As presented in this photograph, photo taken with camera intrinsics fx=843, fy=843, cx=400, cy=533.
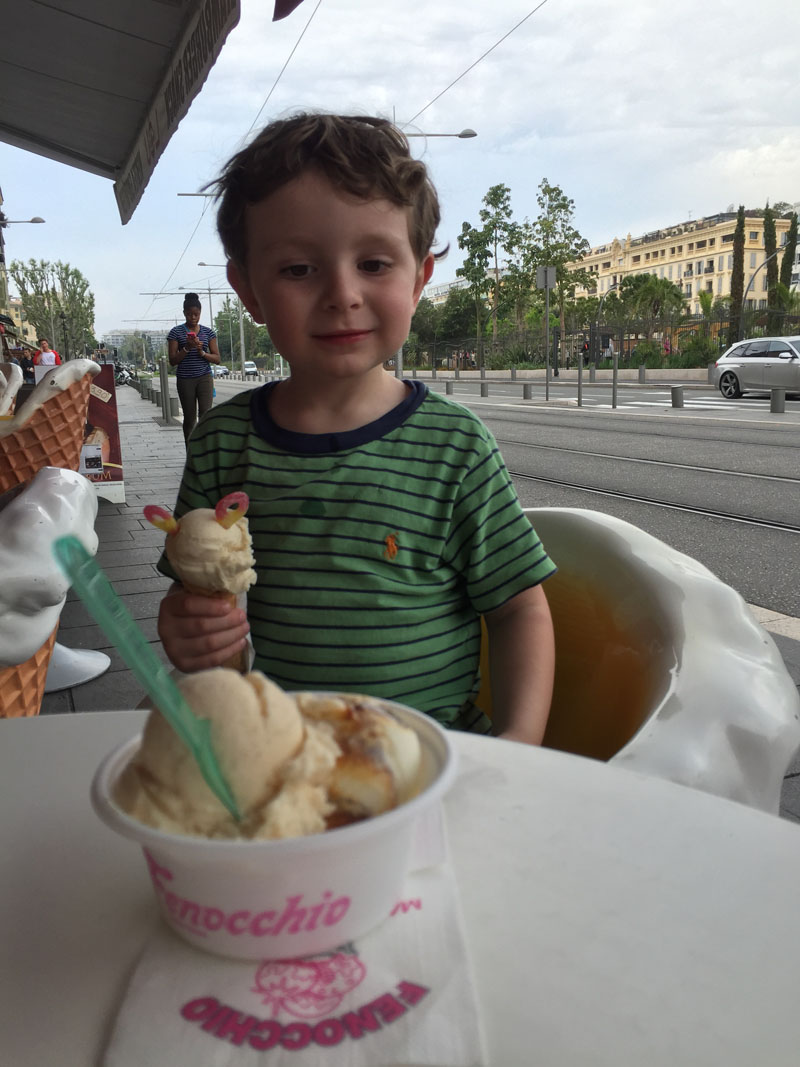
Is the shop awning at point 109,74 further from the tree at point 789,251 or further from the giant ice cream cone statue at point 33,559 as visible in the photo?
the tree at point 789,251

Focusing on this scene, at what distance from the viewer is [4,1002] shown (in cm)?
54

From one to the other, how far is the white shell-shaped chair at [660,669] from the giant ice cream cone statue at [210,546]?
485 millimetres

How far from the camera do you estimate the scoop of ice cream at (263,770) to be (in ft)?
1.64

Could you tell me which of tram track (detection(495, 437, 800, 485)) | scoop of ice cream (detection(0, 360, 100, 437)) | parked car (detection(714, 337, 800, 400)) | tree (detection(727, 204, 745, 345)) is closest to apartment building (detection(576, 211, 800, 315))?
tree (detection(727, 204, 745, 345))

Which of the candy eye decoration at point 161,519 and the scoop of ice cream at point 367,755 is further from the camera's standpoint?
the candy eye decoration at point 161,519

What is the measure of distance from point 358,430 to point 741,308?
32.9 m

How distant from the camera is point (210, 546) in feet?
2.96

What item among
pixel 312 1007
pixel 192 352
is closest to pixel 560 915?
pixel 312 1007

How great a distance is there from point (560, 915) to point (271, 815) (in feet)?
0.85

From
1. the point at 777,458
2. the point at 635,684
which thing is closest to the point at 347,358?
the point at 635,684

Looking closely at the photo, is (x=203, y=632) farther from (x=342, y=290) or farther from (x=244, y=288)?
(x=244, y=288)

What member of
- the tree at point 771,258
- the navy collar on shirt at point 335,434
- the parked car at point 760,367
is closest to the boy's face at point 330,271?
the navy collar on shirt at point 335,434

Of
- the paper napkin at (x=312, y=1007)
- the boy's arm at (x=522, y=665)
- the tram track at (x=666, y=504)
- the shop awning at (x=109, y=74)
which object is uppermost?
the shop awning at (x=109, y=74)

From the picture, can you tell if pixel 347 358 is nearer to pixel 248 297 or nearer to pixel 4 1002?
pixel 248 297
